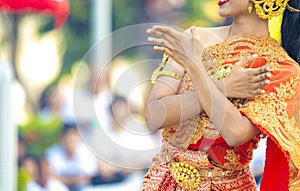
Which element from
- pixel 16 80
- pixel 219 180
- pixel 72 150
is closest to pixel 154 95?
pixel 219 180

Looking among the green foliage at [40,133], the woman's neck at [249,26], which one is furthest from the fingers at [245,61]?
the green foliage at [40,133]

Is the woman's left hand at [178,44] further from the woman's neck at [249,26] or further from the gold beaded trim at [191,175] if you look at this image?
the gold beaded trim at [191,175]

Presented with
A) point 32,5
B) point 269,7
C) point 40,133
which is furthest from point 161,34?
point 40,133

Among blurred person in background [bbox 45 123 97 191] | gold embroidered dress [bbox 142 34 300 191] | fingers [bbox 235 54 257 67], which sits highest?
fingers [bbox 235 54 257 67]

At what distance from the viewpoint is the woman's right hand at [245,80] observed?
357cm

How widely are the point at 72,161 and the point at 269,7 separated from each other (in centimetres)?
484

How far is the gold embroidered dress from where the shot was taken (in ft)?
12.1

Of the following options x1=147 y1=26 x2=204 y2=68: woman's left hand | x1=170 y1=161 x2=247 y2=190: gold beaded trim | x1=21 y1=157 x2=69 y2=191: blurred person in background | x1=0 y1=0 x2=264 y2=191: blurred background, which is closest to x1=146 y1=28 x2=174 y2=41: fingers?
x1=147 y1=26 x2=204 y2=68: woman's left hand

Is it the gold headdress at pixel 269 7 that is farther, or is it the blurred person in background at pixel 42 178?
the blurred person in background at pixel 42 178

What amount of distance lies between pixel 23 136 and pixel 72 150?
38.8 inches

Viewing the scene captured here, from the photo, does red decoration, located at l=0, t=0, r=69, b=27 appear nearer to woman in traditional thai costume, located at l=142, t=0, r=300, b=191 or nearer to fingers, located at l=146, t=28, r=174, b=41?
woman in traditional thai costume, located at l=142, t=0, r=300, b=191

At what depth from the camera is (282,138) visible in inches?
146

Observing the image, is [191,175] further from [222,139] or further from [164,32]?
[164,32]

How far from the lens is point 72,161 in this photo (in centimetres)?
839
